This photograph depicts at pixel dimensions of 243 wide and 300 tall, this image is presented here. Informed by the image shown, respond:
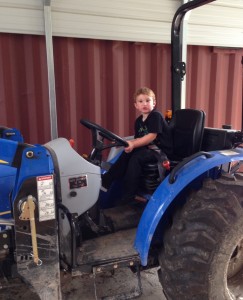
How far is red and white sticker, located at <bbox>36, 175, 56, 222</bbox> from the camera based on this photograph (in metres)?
1.66

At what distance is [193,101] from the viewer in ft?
15.2

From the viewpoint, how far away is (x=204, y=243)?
186 cm

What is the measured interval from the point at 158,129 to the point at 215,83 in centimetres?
259

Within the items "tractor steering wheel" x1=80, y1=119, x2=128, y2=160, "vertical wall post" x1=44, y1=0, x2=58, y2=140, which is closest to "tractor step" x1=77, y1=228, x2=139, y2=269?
"tractor steering wheel" x1=80, y1=119, x2=128, y2=160

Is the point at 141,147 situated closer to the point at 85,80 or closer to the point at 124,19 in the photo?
the point at 85,80

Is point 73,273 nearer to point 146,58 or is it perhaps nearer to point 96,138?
point 96,138

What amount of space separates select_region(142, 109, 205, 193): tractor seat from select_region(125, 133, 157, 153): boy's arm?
17cm

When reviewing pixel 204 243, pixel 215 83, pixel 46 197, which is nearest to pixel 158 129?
pixel 204 243

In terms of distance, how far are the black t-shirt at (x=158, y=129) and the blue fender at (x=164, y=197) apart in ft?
2.02

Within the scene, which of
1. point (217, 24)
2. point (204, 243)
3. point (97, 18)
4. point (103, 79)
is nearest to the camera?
point (204, 243)

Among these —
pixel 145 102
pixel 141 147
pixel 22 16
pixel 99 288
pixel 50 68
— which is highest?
pixel 22 16

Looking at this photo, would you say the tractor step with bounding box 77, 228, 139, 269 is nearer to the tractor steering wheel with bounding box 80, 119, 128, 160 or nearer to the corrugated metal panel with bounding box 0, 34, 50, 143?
the tractor steering wheel with bounding box 80, 119, 128, 160

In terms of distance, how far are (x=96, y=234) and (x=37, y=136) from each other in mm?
1835

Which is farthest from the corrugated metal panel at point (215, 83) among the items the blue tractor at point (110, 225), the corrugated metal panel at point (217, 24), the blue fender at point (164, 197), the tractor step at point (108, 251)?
the tractor step at point (108, 251)
